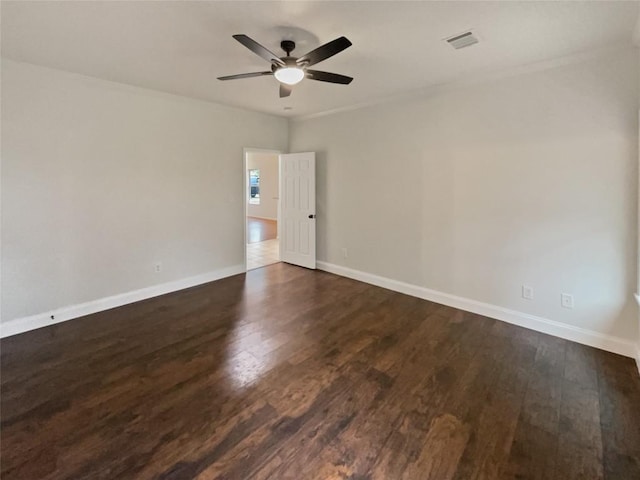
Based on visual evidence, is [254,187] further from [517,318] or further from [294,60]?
[517,318]

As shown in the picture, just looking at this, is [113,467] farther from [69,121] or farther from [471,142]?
[471,142]

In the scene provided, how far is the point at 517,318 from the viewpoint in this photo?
11.5ft

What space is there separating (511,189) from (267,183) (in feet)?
30.3

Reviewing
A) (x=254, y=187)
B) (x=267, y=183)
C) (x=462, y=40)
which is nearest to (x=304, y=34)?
(x=462, y=40)

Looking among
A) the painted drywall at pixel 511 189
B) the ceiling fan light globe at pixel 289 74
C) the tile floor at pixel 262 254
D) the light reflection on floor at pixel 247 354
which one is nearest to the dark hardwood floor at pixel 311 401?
the light reflection on floor at pixel 247 354

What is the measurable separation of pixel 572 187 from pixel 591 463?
234 cm

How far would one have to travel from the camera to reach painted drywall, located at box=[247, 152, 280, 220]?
1132cm

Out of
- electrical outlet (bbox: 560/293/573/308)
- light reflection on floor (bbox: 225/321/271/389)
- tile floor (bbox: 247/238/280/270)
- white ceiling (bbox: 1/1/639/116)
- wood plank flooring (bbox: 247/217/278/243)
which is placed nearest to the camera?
white ceiling (bbox: 1/1/639/116)

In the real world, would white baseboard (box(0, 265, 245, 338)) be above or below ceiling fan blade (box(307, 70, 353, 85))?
below

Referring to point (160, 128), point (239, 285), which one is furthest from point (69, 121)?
point (239, 285)

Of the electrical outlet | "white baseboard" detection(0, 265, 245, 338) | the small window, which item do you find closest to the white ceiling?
the electrical outlet

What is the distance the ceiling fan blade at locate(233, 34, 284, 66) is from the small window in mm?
9760

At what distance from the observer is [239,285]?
4773 millimetres

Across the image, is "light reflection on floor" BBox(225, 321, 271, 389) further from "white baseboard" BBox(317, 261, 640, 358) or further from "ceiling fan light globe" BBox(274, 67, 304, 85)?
"ceiling fan light globe" BBox(274, 67, 304, 85)
